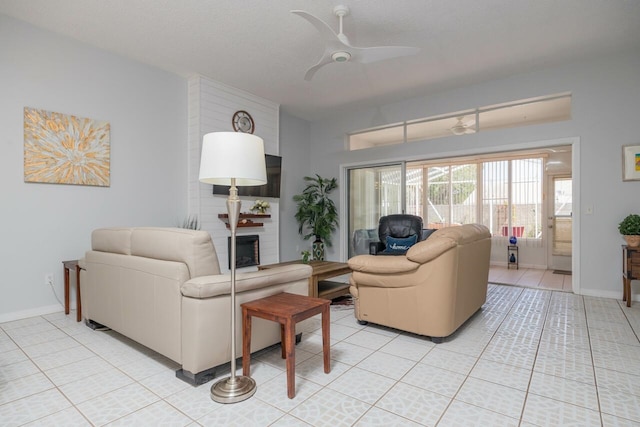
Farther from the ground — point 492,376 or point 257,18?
point 257,18

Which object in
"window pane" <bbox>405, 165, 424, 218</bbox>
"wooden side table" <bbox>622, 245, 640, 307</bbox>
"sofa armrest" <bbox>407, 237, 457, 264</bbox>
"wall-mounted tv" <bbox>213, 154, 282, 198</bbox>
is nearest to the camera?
"sofa armrest" <bbox>407, 237, 457, 264</bbox>

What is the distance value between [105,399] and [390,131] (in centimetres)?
521

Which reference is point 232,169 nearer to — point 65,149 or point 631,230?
point 65,149

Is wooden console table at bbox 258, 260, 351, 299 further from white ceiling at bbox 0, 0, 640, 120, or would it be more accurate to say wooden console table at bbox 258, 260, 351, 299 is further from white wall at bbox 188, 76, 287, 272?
white ceiling at bbox 0, 0, 640, 120

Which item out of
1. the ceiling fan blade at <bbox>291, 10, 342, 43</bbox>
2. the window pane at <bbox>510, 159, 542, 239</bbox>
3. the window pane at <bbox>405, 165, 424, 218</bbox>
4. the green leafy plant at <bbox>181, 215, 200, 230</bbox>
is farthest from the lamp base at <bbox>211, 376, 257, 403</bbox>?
the window pane at <bbox>405, 165, 424, 218</bbox>

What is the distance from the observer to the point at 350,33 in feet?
11.0

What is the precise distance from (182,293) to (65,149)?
8.72 ft

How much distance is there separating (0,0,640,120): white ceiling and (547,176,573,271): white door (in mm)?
3172

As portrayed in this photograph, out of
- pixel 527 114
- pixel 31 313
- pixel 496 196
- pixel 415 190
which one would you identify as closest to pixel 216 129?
pixel 31 313

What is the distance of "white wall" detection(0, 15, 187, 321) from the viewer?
3.12m

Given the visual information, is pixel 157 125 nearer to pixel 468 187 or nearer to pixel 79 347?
pixel 79 347

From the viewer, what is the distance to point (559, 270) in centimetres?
615

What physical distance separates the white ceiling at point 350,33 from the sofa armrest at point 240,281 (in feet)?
7.60

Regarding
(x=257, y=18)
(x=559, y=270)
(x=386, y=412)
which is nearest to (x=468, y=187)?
(x=559, y=270)
